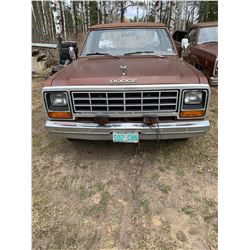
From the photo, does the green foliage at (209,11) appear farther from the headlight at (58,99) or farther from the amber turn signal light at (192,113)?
the headlight at (58,99)

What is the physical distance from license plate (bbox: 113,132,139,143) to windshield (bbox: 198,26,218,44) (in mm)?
5184

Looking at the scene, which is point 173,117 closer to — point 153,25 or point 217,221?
point 217,221

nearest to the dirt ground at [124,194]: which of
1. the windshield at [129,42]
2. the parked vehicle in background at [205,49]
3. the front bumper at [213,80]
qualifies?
the windshield at [129,42]

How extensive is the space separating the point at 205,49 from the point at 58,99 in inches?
186

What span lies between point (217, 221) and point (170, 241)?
0.57 meters

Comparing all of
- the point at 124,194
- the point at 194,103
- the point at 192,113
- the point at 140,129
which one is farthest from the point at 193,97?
the point at 124,194

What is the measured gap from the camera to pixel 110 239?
2.13 m

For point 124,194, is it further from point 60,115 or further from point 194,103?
point 194,103

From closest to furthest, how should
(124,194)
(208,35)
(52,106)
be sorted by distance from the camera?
(124,194) < (52,106) < (208,35)

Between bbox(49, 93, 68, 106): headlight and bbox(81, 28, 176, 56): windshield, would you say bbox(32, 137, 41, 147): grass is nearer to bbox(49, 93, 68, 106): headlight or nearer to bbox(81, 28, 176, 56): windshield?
bbox(49, 93, 68, 106): headlight

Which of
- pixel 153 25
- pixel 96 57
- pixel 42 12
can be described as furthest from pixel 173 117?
pixel 42 12

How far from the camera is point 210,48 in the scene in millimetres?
6078

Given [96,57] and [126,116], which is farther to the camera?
[96,57]

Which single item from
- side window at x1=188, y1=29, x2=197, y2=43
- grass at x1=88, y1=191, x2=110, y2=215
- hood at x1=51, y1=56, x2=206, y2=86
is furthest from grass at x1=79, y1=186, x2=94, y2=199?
side window at x1=188, y1=29, x2=197, y2=43
